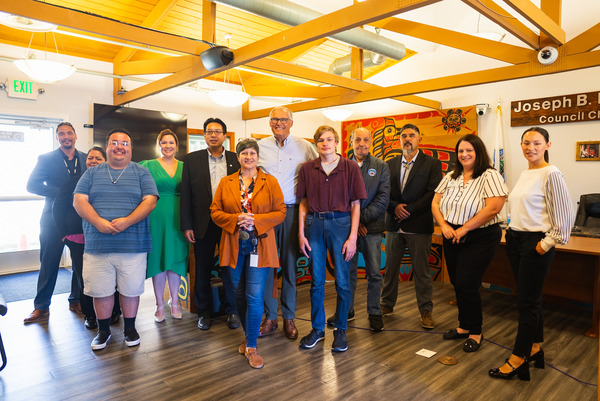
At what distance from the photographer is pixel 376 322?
329 cm

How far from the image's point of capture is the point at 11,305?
3.97 m

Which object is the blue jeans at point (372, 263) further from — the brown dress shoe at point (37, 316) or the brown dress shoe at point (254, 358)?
the brown dress shoe at point (37, 316)

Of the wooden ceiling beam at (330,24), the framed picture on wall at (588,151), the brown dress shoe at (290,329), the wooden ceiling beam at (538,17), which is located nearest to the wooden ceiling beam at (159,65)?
the wooden ceiling beam at (330,24)

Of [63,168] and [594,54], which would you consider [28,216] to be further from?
[594,54]

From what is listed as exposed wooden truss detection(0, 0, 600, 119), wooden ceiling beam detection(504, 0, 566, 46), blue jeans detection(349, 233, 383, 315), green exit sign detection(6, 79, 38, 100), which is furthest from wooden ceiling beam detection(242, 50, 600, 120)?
green exit sign detection(6, 79, 38, 100)

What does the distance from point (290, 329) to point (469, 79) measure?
12.1 ft

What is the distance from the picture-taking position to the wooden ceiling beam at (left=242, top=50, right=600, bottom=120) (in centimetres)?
375

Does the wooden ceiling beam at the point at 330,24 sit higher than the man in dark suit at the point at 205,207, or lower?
higher

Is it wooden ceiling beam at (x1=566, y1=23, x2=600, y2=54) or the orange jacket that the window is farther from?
wooden ceiling beam at (x1=566, y1=23, x2=600, y2=54)

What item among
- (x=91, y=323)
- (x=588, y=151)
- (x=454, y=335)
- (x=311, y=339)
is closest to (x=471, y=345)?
(x=454, y=335)

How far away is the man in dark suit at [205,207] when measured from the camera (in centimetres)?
319

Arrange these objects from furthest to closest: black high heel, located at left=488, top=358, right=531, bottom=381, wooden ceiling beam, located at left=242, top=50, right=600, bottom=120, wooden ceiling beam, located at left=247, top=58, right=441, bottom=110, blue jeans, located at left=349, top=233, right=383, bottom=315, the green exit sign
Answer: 1. the green exit sign
2. wooden ceiling beam, located at left=247, top=58, right=441, bottom=110
3. wooden ceiling beam, located at left=242, top=50, right=600, bottom=120
4. blue jeans, located at left=349, top=233, right=383, bottom=315
5. black high heel, located at left=488, top=358, right=531, bottom=381

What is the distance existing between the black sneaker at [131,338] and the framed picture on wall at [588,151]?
20.1ft

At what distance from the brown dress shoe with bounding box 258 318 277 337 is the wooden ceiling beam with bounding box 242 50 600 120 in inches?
141
